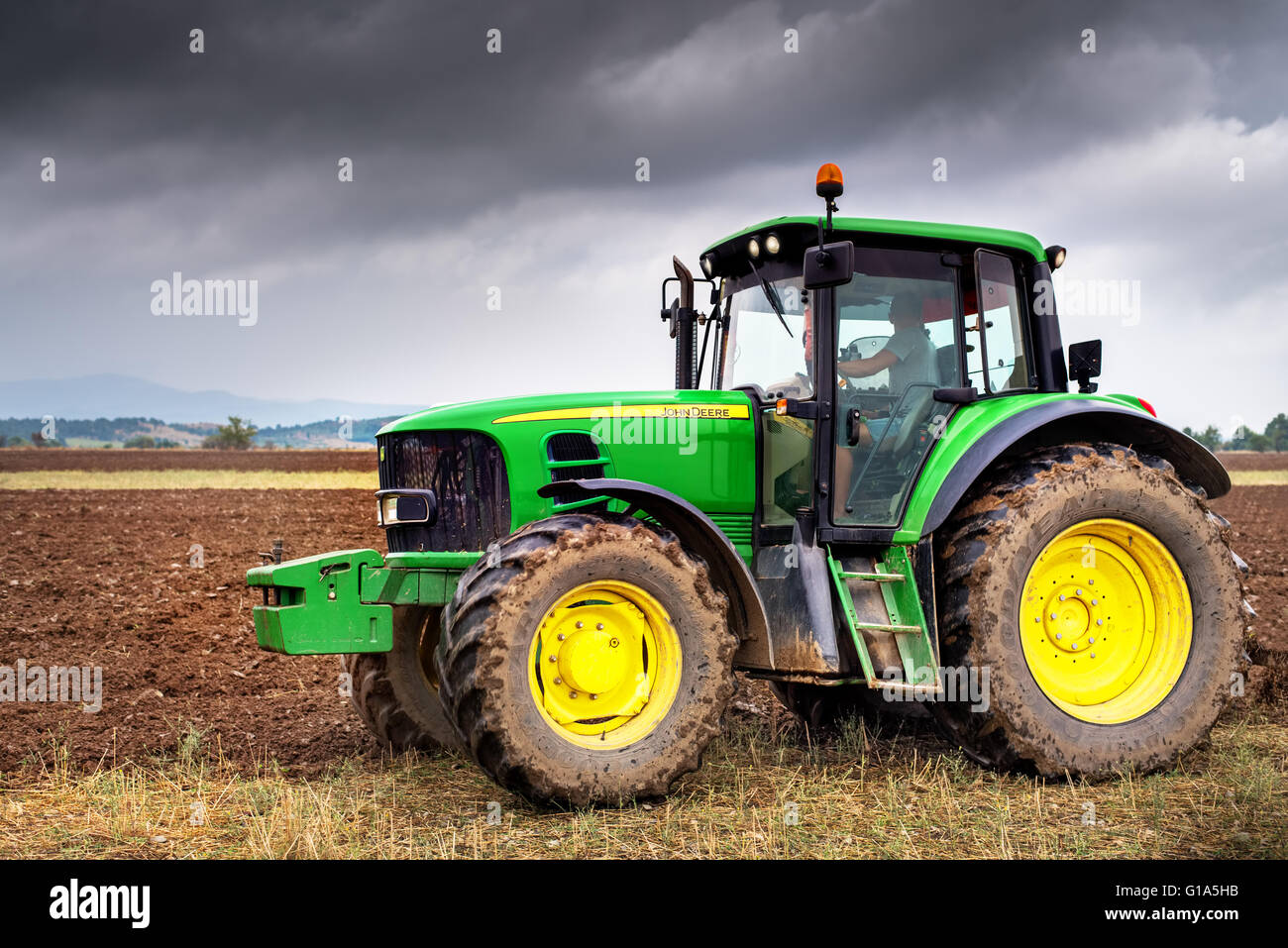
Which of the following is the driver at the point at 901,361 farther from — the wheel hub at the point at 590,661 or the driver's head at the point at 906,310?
the wheel hub at the point at 590,661

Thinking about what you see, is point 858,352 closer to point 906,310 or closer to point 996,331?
point 906,310

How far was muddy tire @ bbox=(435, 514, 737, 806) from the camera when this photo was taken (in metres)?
4.83

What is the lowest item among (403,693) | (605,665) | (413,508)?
(403,693)

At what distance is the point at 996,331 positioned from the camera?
20.8ft

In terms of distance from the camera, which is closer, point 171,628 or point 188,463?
point 171,628

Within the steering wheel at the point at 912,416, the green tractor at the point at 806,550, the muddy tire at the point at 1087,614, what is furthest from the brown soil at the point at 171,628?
the steering wheel at the point at 912,416

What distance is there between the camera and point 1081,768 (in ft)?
18.7

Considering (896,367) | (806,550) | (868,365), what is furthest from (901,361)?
(806,550)

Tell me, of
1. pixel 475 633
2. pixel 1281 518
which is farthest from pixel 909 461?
pixel 1281 518

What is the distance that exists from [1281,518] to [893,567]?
1930 cm

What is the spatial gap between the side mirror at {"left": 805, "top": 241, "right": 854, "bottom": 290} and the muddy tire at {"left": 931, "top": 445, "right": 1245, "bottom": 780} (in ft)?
4.78

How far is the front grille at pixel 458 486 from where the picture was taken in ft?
18.3

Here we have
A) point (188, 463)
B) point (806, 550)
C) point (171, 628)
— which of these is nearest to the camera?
point (806, 550)

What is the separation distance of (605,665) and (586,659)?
109mm
